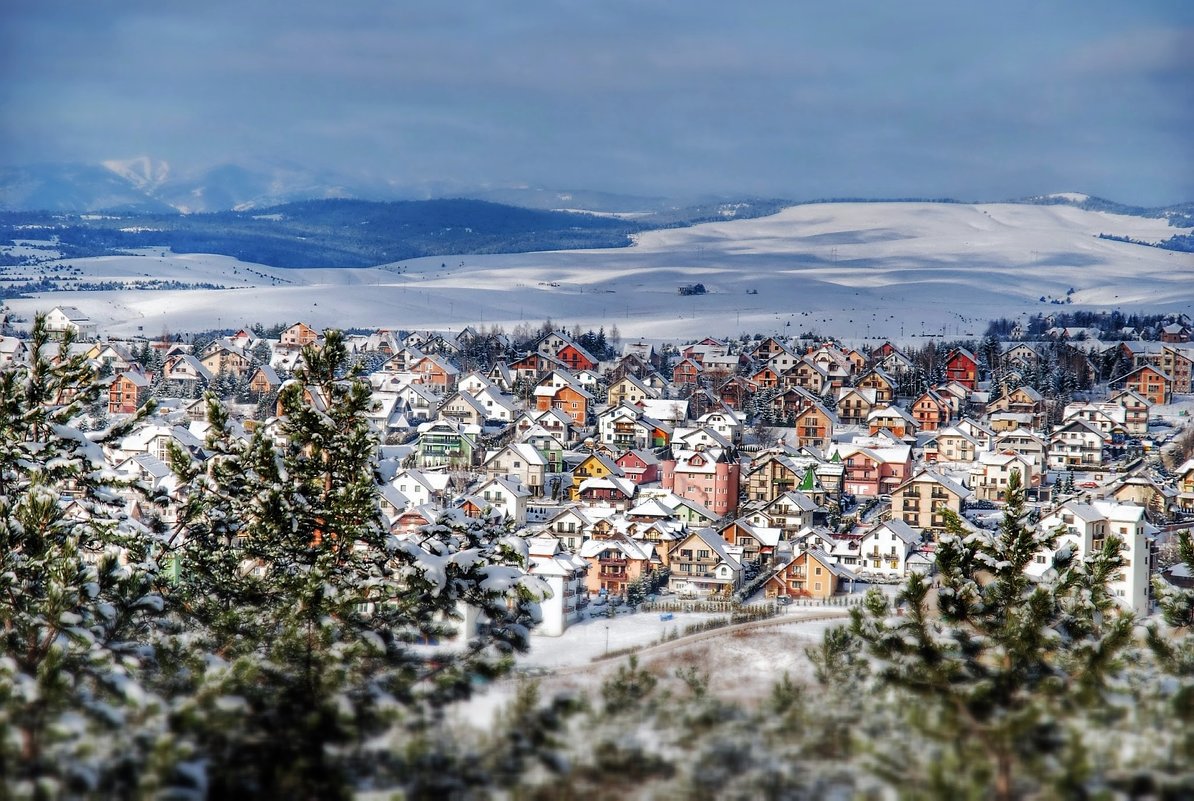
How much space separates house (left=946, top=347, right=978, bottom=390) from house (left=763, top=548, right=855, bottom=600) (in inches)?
416

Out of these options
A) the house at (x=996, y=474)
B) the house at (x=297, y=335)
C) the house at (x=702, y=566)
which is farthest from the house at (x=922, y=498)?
the house at (x=297, y=335)

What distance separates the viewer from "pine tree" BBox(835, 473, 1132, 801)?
8.77ft

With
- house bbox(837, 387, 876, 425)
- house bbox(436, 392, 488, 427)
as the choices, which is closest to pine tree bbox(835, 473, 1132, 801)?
house bbox(436, 392, 488, 427)

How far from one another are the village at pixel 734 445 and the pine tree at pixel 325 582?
A: 178 mm

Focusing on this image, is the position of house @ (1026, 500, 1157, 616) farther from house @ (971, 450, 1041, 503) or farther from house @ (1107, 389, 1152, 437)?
house @ (1107, 389, 1152, 437)

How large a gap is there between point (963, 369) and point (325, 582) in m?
18.4

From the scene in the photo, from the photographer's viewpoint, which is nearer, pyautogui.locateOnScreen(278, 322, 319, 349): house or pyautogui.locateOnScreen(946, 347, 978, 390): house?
pyautogui.locateOnScreen(946, 347, 978, 390): house

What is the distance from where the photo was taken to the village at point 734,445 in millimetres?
10961

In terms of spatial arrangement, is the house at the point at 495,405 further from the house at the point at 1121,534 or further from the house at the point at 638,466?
the house at the point at 1121,534

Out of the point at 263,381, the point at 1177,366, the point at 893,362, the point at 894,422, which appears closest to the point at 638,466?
the point at 894,422

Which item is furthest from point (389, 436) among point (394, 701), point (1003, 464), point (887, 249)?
point (887, 249)

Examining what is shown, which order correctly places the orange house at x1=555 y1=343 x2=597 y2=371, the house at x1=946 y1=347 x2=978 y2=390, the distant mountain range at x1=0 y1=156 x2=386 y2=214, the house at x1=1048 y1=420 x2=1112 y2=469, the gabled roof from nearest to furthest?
1. the gabled roof
2. the house at x1=1048 y1=420 x2=1112 y2=469
3. the house at x1=946 y1=347 x2=978 y2=390
4. the orange house at x1=555 y1=343 x2=597 y2=371
5. the distant mountain range at x1=0 y1=156 x2=386 y2=214

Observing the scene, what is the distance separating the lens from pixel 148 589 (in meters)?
3.81

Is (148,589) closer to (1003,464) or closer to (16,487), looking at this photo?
(16,487)
